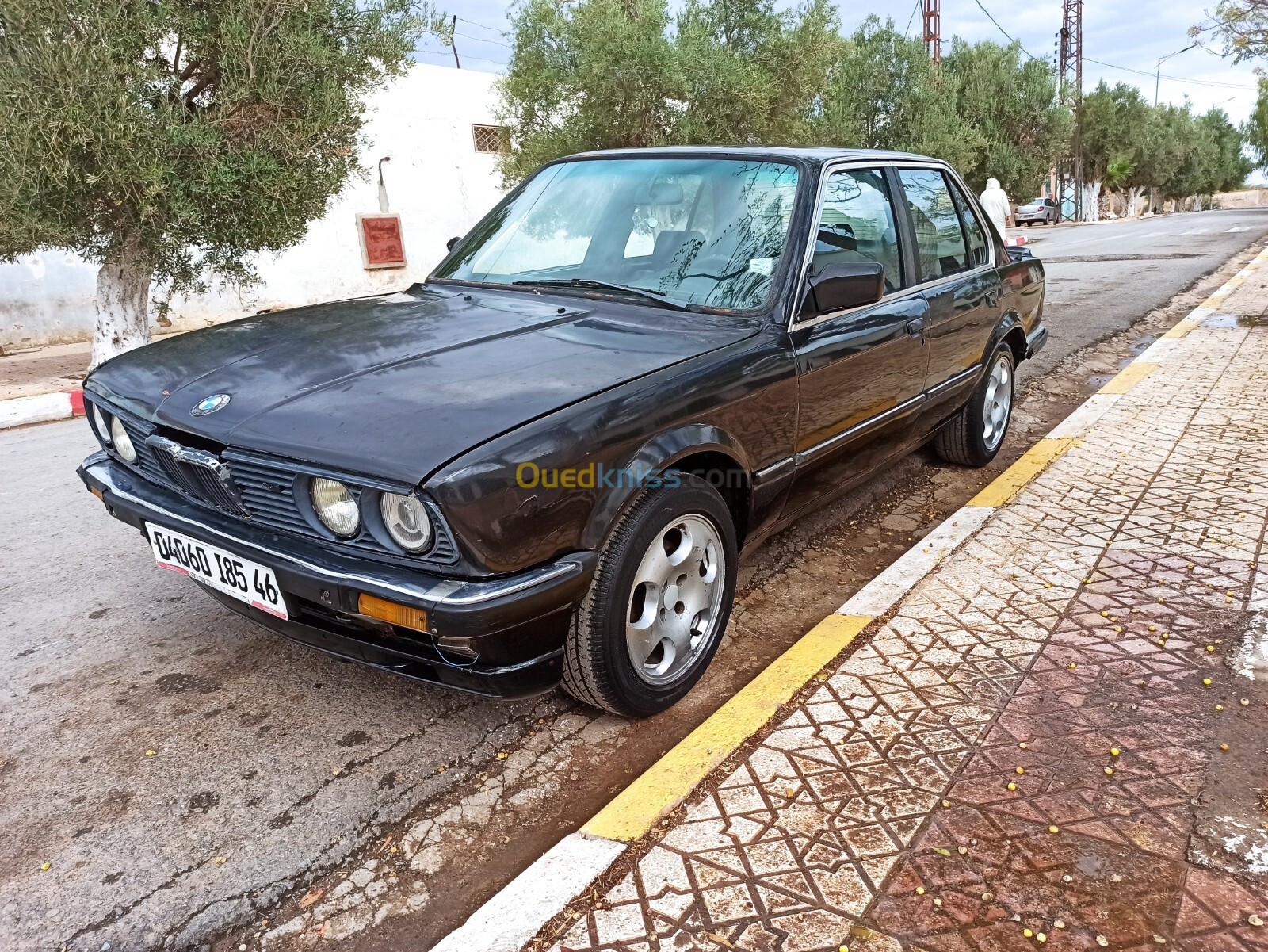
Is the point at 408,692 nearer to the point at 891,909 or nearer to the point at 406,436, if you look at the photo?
the point at 406,436

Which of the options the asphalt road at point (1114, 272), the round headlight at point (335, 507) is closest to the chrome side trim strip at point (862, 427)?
the round headlight at point (335, 507)

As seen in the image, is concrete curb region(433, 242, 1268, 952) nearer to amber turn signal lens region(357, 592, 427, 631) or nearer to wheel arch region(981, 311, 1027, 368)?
amber turn signal lens region(357, 592, 427, 631)

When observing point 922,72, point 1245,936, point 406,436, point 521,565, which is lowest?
point 1245,936

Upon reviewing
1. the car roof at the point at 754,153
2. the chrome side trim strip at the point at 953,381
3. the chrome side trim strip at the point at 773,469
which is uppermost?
the car roof at the point at 754,153

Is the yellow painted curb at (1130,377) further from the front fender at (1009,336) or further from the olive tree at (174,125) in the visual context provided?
the olive tree at (174,125)

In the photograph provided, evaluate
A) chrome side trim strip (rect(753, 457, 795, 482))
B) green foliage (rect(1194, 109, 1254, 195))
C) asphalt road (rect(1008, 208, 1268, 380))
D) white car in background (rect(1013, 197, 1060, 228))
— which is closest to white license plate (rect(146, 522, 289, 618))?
chrome side trim strip (rect(753, 457, 795, 482))

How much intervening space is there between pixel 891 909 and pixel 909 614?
4.81 feet

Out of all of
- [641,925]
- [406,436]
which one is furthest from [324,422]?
[641,925]

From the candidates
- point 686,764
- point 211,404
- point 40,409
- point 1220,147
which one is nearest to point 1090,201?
point 1220,147

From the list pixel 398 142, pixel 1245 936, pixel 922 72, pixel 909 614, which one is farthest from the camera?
pixel 922 72

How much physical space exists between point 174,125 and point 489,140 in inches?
424

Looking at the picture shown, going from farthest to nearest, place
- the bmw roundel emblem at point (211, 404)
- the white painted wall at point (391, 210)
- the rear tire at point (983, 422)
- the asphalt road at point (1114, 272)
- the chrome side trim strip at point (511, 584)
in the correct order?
the white painted wall at point (391, 210) → the asphalt road at point (1114, 272) → the rear tire at point (983, 422) → the bmw roundel emblem at point (211, 404) → the chrome side trim strip at point (511, 584)

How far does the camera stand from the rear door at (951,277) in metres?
4.03

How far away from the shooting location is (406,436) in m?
2.15
